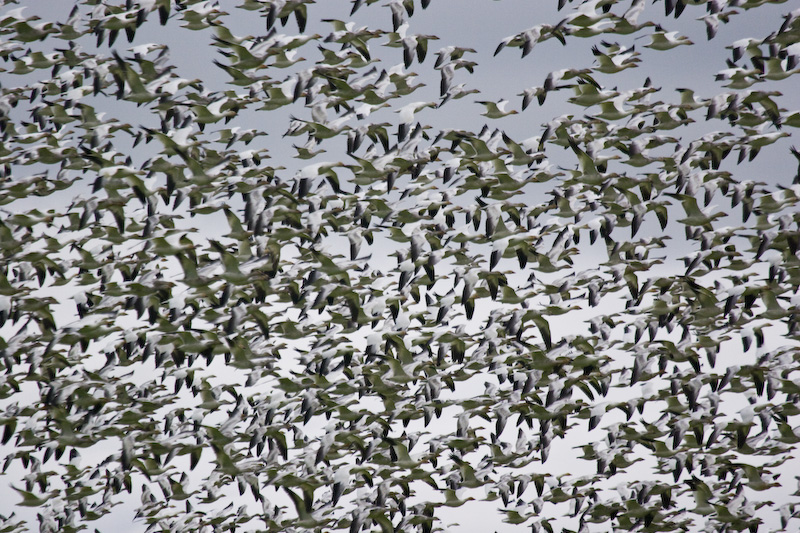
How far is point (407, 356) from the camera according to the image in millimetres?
28438

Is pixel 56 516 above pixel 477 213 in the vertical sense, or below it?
below

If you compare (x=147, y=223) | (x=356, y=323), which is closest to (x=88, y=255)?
(x=147, y=223)

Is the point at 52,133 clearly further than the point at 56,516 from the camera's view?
No

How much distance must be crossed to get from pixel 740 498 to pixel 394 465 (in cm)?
1114

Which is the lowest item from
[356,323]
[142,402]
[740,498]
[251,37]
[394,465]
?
[740,498]

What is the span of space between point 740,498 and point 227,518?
1621 centimetres

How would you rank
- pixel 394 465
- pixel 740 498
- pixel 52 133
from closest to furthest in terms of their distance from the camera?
pixel 52 133 < pixel 394 465 < pixel 740 498

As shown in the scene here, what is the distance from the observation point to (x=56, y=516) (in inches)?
1243

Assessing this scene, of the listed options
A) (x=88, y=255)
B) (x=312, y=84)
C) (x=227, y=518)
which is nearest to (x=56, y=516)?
(x=227, y=518)


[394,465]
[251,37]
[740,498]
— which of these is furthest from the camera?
[740,498]

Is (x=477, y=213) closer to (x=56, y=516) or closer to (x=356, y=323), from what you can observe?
(x=356, y=323)

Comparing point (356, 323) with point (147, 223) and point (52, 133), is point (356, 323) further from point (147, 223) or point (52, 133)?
point (52, 133)

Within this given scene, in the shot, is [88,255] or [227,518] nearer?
[88,255]

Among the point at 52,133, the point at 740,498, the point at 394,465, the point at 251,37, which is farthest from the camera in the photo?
the point at 740,498
